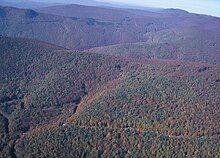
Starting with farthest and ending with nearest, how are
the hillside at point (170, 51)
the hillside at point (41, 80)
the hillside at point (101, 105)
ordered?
the hillside at point (170, 51) < the hillside at point (41, 80) < the hillside at point (101, 105)

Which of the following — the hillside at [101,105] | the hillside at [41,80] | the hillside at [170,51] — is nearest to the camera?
the hillside at [101,105]

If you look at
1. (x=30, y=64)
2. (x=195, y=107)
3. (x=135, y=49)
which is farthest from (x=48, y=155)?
(x=135, y=49)

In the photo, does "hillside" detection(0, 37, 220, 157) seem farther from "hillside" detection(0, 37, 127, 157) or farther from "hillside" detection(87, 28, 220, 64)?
"hillside" detection(87, 28, 220, 64)

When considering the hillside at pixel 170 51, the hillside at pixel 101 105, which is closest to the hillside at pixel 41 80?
the hillside at pixel 101 105

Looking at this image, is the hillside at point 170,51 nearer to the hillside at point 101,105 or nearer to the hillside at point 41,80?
the hillside at point 41,80

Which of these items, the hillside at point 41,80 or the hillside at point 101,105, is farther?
the hillside at point 41,80

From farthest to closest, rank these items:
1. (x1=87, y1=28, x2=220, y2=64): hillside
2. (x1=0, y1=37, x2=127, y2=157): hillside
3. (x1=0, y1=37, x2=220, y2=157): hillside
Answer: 1. (x1=87, y1=28, x2=220, y2=64): hillside
2. (x1=0, y1=37, x2=127, y2=157): hillside
3. (x1=0, y1=37, x2=220, y2=157): hillside

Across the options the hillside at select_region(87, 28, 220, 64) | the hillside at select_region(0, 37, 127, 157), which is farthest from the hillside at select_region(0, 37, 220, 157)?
the hillside at select_region(87, 28, 220, 64)

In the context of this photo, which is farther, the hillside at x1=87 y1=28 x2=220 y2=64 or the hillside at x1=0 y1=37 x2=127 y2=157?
the hillside at x1=87 y1=28 x2=220 y2=64
